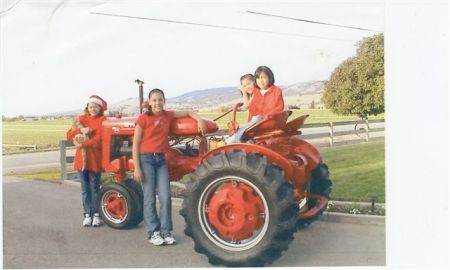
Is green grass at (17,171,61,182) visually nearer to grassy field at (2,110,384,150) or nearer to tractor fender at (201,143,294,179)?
grassy field at (2,110,384,150)

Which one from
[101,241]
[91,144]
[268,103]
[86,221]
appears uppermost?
[268,103]

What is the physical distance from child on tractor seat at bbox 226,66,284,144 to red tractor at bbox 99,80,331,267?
0.07m

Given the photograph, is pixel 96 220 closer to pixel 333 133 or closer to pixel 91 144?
pixel 91 144

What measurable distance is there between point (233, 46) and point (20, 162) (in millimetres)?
1545

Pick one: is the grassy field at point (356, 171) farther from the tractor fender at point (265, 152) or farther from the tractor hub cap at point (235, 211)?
the tractor hub cap at point (235, 211)

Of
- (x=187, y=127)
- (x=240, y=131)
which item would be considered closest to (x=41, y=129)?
(x=187, y=127)

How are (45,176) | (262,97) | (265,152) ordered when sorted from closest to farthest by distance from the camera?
1. (265,152)
2. (262,97)
3. (45,176)

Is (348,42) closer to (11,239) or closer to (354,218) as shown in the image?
(354,218)

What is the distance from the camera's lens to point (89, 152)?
3908mm

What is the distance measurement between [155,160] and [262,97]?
2.49ft

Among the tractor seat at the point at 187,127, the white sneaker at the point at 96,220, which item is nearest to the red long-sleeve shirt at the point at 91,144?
the white sneaker at the point at 96,220

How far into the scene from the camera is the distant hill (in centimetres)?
371
